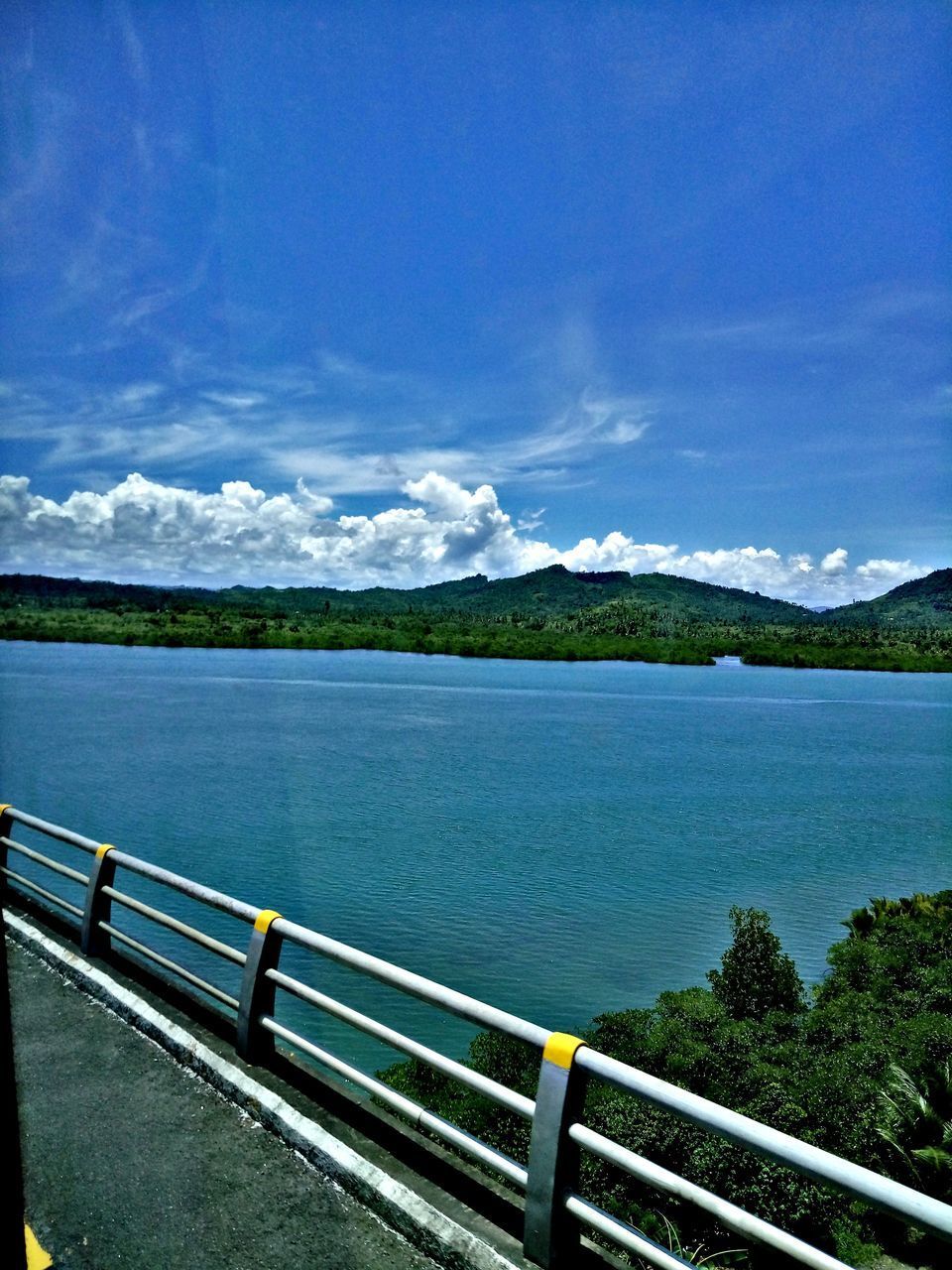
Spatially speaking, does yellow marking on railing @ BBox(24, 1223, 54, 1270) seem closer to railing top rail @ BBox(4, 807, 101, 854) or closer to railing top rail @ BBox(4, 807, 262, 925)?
railing top rail @ BBox(4, 807, 262, 925)

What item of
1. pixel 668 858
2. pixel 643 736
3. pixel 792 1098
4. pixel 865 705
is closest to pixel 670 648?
pixel 865 705

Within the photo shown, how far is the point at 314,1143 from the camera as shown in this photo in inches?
189

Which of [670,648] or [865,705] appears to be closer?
[865,705]

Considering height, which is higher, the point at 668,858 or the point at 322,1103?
the point at 322,1103

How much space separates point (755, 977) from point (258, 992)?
2280cm

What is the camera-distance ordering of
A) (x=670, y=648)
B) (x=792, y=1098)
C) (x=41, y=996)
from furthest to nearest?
(x=670, y=648)
(x=792, y=1098)
(x=41, y=996)

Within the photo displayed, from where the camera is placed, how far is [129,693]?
85.2 metres

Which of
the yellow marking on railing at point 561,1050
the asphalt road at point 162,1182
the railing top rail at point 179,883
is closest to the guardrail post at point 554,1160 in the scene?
the yellow marking on railing at point 561,1050

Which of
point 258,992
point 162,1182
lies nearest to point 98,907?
point 258,992

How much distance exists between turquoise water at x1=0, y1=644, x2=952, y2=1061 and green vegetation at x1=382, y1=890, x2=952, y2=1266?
2.41 meters

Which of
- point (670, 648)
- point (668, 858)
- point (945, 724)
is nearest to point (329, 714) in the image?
point (668, 858)

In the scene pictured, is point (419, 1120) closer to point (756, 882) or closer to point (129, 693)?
point (756, 882)

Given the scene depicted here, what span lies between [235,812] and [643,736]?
124 ft

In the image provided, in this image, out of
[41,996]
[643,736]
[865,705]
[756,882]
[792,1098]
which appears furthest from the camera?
[865,705]
